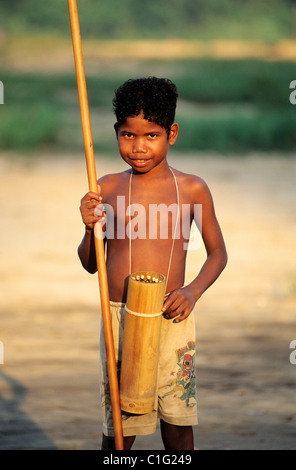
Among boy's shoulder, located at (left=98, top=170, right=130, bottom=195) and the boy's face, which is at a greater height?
the boy's face

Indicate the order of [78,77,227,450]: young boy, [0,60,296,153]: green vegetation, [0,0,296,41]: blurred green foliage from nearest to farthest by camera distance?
[78,77,227,450]: young boy < [0,60,296,153]: green vegetation < [0,0,296,41]: blurred green foliage

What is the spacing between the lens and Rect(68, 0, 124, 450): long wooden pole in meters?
2.13

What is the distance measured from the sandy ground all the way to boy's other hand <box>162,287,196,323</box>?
3.72ft

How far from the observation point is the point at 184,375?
242cm

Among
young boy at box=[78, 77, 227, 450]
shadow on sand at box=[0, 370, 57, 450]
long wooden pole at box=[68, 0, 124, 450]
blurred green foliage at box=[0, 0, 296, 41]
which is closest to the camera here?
long wooden pole at box=[68, 0, 124, 450]

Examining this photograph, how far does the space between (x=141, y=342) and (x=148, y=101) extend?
2.05 feet

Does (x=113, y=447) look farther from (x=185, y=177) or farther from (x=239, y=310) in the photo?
→ (x=239, y=310)

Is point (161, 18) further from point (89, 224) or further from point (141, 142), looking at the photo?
point (89, 224)

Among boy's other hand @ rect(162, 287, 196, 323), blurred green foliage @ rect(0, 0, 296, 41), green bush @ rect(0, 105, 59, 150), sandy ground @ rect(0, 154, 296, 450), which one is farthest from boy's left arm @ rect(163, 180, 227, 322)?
blurred green foliage @ rect(0, 0, 296, 41)

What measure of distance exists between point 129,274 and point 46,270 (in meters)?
3.95

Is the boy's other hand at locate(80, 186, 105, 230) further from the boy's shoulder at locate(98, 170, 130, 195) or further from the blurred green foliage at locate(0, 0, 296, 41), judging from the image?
the blurred green foliage at locate(0, 0, 296, 41)

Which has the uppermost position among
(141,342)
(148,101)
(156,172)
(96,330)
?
(148,101)

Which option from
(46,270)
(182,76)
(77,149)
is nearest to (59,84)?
(182,76)

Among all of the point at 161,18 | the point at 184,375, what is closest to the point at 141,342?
the point at 184,375
